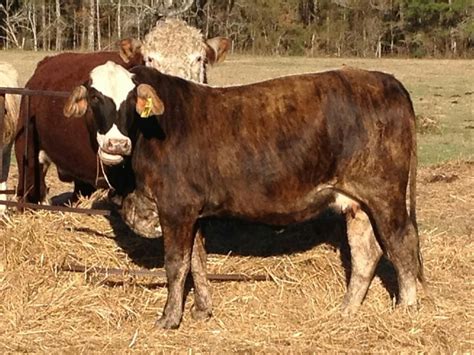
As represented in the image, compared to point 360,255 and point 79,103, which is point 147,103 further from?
point 360,255

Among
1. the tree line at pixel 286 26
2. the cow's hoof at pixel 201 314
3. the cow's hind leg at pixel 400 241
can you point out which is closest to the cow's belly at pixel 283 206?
the cow's hind leg at pixel 400 241

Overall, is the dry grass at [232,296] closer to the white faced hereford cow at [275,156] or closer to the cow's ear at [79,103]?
the white faced hereford cow at [275,156]

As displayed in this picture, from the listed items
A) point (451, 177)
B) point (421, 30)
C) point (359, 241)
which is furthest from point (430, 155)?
point (421, 30)

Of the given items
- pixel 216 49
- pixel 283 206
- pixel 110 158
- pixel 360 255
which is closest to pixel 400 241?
pixel 360 255

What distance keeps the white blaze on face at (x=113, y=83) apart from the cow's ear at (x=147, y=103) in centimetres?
7

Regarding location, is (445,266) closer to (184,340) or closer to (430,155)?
(184,340)

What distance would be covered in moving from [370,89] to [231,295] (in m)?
1.83

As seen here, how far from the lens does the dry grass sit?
6086 mm

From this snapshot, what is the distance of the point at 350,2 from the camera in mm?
60469

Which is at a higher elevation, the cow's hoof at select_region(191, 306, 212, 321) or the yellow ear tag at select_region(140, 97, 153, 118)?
the yellow ear tag at select_region(140, 97, 153, 118)

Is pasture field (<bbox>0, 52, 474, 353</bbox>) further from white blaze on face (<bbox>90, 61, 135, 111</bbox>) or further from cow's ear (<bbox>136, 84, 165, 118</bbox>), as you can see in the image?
white blaze on face (<bbox>90, 61, 135, 111</bbox>)

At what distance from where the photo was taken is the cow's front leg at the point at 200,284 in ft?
22.0

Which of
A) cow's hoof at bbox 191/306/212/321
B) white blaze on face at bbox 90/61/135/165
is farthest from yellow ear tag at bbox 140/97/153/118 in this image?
cow's hoof at bbox 191/306/212/321

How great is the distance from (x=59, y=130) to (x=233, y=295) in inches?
94.4
